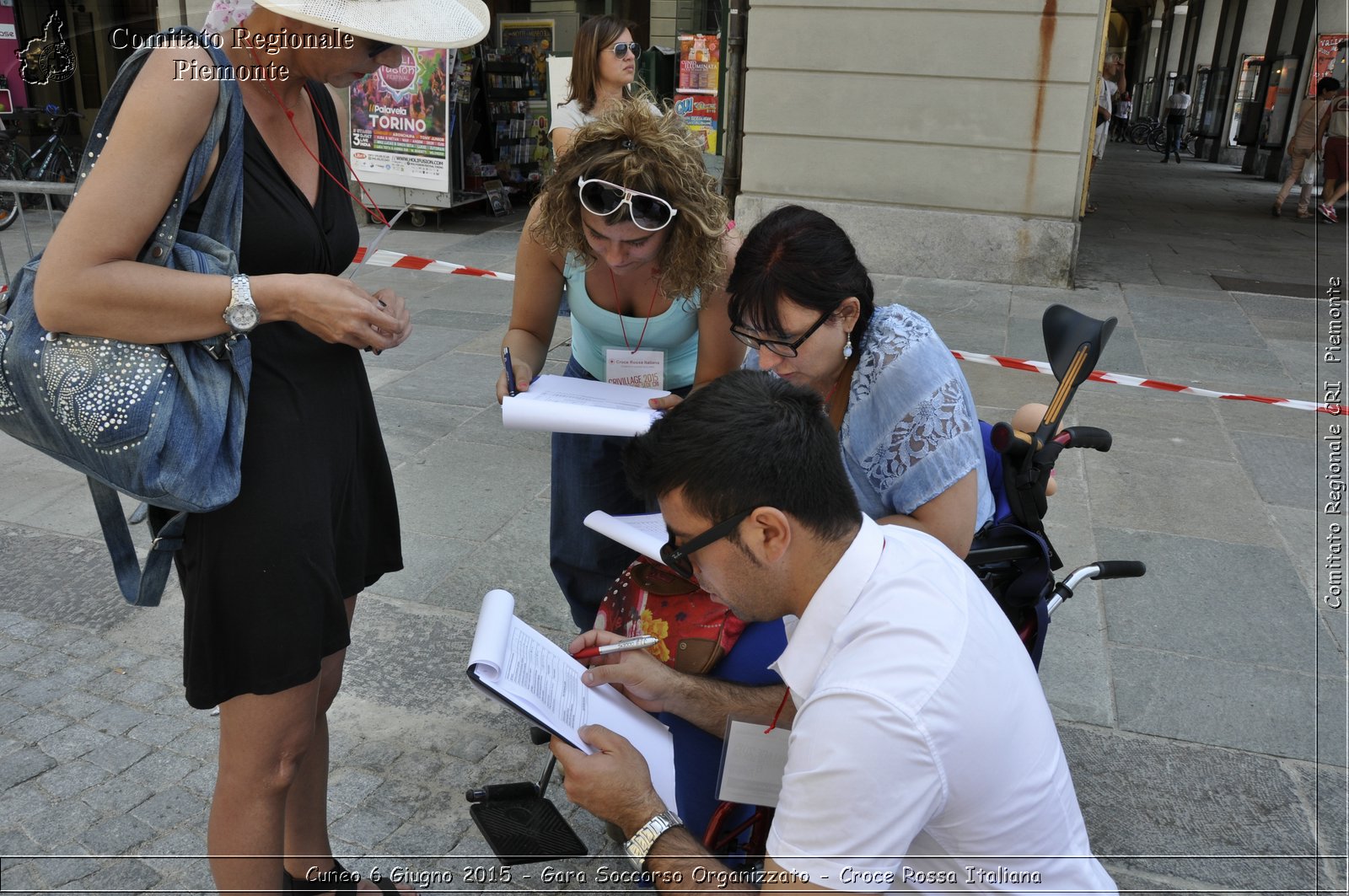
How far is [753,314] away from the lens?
7.23 feet

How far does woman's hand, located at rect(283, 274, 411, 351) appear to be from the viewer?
1624 mm

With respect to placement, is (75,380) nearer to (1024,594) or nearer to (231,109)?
(231,109)

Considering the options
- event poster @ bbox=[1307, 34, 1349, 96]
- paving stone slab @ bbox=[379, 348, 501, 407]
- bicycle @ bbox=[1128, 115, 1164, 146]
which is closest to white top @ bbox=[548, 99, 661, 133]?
paving stone slab @ bbox=[379, 348, 501, 407]

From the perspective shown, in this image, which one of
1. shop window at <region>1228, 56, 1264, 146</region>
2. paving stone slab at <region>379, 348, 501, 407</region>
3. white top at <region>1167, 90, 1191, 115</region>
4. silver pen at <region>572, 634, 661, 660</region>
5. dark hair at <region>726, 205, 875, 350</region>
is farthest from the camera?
white top at <region>1167, 90, 1191, 115</region>

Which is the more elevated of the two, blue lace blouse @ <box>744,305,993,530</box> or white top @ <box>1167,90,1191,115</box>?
white top @ <box>1167,90,1191,115</box>

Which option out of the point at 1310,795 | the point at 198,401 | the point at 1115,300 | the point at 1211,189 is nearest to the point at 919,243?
the point at 1115,300

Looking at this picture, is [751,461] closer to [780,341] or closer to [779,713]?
[779,713]

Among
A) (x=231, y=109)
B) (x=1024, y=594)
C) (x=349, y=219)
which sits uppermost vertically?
(x=231, y=109)

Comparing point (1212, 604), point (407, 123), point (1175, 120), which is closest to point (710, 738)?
point (1212, 604)

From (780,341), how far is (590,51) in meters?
4.49

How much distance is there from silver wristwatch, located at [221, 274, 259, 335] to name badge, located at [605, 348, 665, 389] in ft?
3.57

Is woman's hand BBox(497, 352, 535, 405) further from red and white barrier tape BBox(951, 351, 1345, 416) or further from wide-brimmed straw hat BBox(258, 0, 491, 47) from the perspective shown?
red and white barrier tape BBox(951, 351, 1345, 416)

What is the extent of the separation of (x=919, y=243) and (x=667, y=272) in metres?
6.97

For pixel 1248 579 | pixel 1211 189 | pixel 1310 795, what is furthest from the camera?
pixel 1211 189
